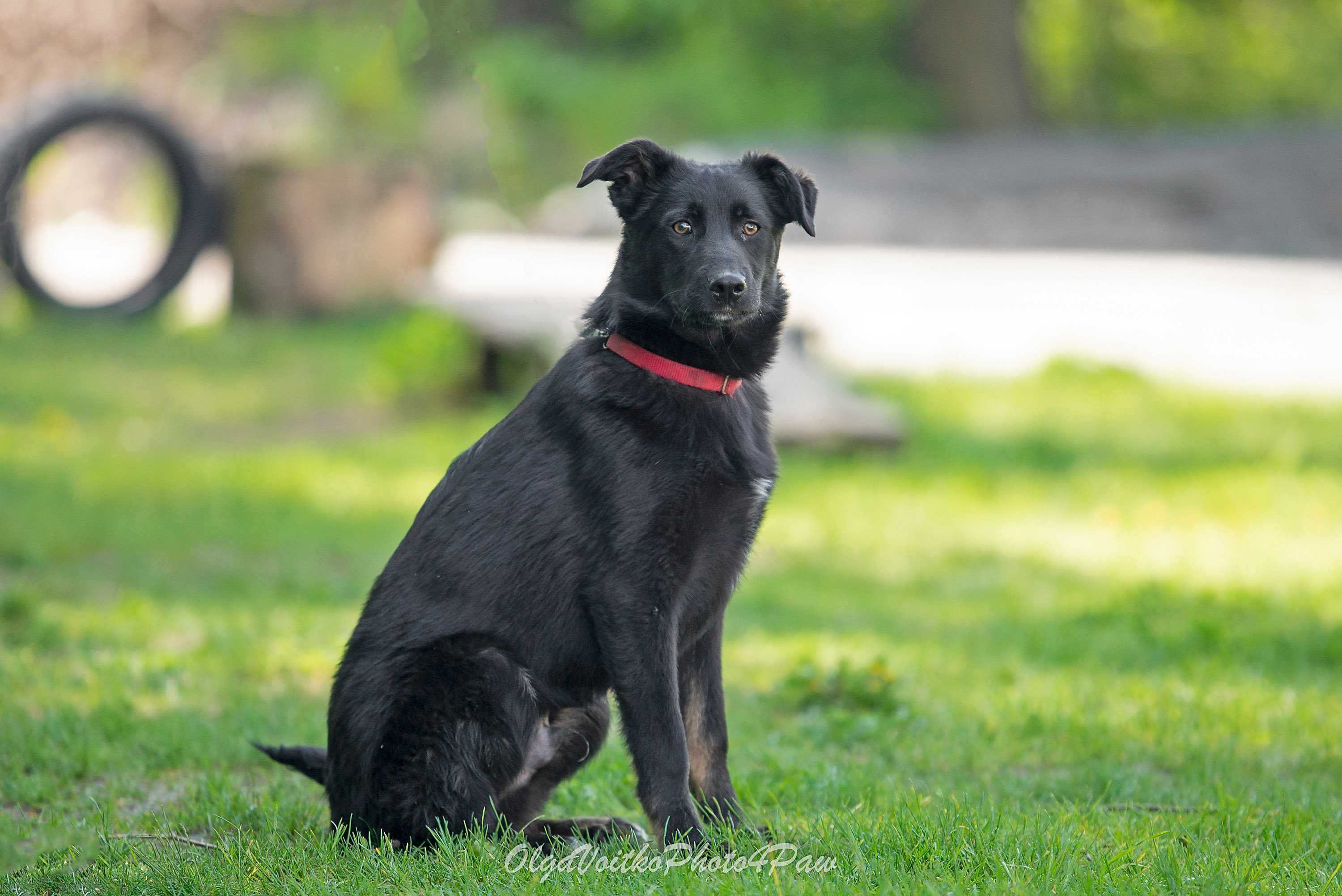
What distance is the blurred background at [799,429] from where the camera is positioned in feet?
13.8

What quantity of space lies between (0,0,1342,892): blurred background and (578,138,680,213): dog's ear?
1.77 metres

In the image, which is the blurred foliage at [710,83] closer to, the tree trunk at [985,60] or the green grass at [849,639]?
the tree trunk at [985,60]

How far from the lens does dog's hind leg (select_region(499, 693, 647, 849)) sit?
3.41 metres

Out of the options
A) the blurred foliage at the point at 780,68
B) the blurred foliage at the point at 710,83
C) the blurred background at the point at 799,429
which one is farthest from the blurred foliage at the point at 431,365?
the blurred foliage at the point at 710,83

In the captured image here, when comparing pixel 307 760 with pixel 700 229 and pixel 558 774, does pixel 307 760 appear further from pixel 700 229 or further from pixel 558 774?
pixel 700 229

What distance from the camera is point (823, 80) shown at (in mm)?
25375

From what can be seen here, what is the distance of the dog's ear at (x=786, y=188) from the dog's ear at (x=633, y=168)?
240 millimetres

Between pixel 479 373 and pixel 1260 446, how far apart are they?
594 cm

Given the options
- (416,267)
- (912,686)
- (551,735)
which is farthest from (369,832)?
(416,267)

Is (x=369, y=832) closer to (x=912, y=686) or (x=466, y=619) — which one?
(x=466, y=619)

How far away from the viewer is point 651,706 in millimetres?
3207

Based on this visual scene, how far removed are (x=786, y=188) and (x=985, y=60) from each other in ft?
67.3

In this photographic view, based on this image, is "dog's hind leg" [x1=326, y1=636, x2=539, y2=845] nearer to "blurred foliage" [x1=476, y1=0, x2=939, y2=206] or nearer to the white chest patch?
the white chest patch

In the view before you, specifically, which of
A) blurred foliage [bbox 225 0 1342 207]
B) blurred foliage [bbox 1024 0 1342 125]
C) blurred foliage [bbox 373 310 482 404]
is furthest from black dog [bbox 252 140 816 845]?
blurred foliage [bbox 1024 0 1342 125]
